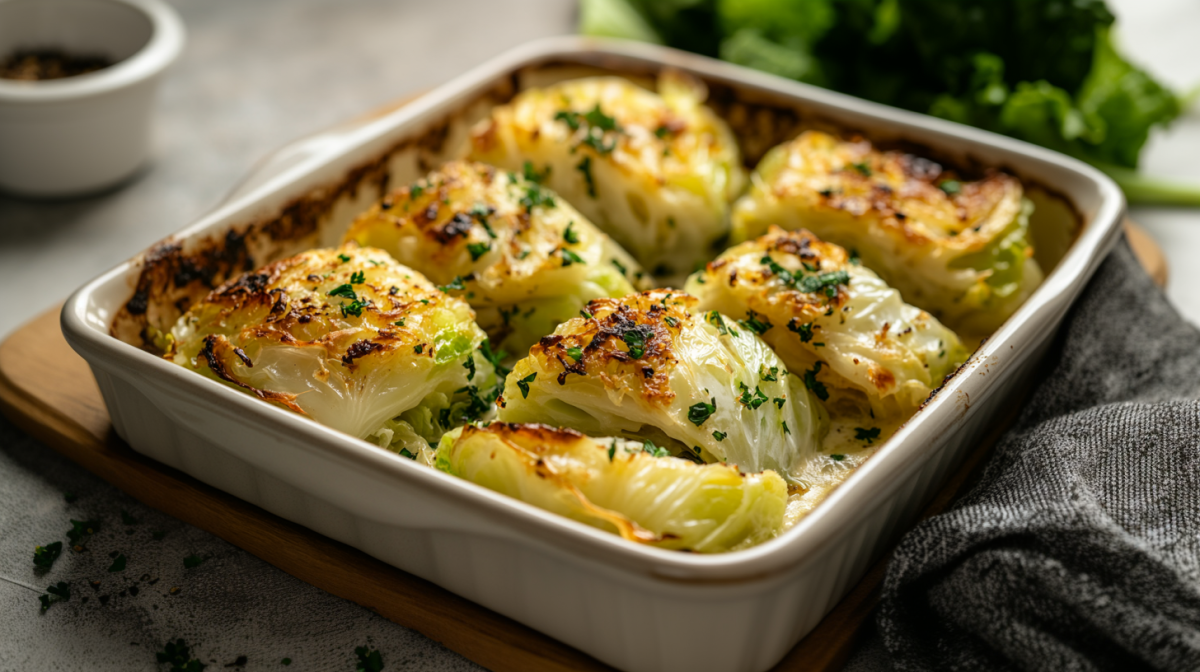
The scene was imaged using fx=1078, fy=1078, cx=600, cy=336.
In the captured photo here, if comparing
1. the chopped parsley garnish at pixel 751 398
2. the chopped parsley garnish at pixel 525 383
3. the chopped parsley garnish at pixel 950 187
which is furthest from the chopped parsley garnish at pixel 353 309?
the chopped parsley garnish at pixel 950 187

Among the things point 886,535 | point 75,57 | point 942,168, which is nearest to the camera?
point 886,535

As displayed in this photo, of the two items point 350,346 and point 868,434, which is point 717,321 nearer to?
point 868,434

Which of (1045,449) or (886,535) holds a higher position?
(1045,449)

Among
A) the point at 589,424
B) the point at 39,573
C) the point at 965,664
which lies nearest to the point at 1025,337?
the point at 965,664

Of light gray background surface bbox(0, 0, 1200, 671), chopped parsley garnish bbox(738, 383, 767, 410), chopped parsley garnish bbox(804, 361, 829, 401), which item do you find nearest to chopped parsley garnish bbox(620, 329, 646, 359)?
chopped parsley garnish bbox(738, 383, 767, 410)

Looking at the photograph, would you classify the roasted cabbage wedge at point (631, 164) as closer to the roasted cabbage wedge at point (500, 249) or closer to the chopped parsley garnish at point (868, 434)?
the roasted cabbage wedge at point (500, 249)

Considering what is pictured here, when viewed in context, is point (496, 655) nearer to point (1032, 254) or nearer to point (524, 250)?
point (524, 250)

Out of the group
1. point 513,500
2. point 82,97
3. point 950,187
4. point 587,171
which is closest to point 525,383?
point 513,500
